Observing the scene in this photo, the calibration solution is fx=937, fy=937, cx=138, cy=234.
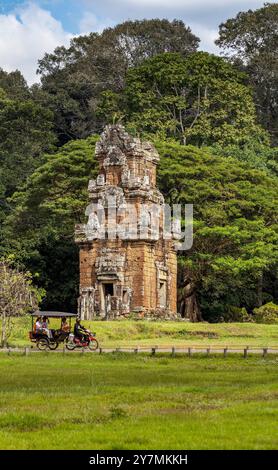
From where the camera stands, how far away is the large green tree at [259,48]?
94938 mm

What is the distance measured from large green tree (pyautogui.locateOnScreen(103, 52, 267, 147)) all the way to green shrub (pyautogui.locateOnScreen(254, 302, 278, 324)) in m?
24.1

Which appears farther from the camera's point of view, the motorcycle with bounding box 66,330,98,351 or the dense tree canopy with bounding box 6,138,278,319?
the dense tree canopy with bounding box 6,138,278,319

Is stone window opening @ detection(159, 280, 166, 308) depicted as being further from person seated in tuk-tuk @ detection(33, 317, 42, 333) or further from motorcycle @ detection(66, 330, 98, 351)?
motorcycle @ detection(66, 330, 98, 351)

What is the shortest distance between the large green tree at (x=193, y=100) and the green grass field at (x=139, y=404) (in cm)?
5301

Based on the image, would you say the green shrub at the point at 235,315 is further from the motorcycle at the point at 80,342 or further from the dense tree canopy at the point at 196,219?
the motorcycle at the point at 80,342

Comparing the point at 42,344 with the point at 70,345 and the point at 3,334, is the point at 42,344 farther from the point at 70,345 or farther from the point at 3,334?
the point at 3,334

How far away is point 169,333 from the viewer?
4778 centimetres

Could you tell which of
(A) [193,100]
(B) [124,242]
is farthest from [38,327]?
(A) [193,100]

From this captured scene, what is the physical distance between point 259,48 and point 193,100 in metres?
13.8

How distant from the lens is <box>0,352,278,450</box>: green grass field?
14.9 m

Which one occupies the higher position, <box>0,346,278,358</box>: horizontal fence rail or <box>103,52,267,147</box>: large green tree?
<box>103,52,267,147</box>: large green tree

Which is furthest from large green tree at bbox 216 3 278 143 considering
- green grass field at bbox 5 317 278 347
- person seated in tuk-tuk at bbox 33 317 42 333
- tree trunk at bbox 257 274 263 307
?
person seated in tuk-tuk at bbox 33 317 42 333

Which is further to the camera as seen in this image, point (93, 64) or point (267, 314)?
point (93, 64)

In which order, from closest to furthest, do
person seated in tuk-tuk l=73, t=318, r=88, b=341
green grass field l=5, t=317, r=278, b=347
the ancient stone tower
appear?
1. person seated in tuk-tuk l=73, t=318, r=88, b=341
2. green grass field l=5, t=317, r=278, b=347
3. the ancient stone tower
